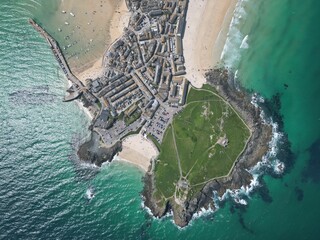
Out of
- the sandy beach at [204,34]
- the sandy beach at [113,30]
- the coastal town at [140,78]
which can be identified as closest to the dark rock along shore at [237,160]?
the sandy beach at [204,34]

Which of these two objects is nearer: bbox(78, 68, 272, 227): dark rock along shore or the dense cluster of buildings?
bbox(78, 68, 272, 227): dark rock along shore

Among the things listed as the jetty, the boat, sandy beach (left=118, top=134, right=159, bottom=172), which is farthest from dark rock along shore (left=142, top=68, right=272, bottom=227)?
the jetty

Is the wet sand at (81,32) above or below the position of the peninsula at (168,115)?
above

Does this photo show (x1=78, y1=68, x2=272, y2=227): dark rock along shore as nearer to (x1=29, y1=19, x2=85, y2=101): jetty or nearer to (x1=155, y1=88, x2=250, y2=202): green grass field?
(x1=155, y1=88, x2=250, y2=202): green grass field

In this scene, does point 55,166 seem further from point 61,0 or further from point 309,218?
point 309,218

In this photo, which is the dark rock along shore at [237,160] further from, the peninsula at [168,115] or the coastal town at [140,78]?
the coastal town at [140,78]

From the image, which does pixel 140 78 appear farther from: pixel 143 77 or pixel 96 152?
pixel 96 152

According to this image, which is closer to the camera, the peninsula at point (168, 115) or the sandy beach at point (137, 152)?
the peninsula at point (168, 115)
